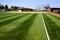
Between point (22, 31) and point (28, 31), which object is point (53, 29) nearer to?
point (28, 31)

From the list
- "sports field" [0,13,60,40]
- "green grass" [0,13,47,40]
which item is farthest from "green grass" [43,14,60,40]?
"green grass" [0,13,47,40]

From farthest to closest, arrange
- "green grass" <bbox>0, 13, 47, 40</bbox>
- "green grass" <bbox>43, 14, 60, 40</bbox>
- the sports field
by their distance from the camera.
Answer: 1. "green grass" <bbox>43, 14, 60, 40</bbox>
2. the sports field
3. "green grass" <bbox>0, 13, 47, 40</bbox>

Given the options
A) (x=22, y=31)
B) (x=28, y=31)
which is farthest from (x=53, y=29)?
(x=22, y=31)

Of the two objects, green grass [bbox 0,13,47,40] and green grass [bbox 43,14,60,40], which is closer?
green grass [bbox 0,13,47,40]

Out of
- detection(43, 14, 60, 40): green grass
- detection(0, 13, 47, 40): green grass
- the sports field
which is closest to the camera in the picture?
detection(0, 13, 47, 40): green grass

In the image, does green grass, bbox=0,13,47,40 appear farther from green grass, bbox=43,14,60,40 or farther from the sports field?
green grass, bbox=43,14,60,40

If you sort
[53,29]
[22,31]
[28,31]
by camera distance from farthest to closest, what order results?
[53,29] < [22,31] < [28,31]

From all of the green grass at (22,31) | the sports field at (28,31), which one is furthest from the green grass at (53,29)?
the green grass at (22,31)

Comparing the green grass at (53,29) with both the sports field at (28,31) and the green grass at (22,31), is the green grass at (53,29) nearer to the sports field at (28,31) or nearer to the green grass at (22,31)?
the sports field at (28,31)

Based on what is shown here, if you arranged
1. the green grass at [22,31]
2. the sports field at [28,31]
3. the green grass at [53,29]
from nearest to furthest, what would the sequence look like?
the green grass at [22,31] < the sports field at [28,31] < the green grass at [53,29]

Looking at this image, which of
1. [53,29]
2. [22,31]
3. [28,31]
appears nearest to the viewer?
[28,31]

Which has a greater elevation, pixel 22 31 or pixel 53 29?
pixel 22 31

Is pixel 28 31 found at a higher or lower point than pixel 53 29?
higher

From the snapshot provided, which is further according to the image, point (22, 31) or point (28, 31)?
point (22, 31)
